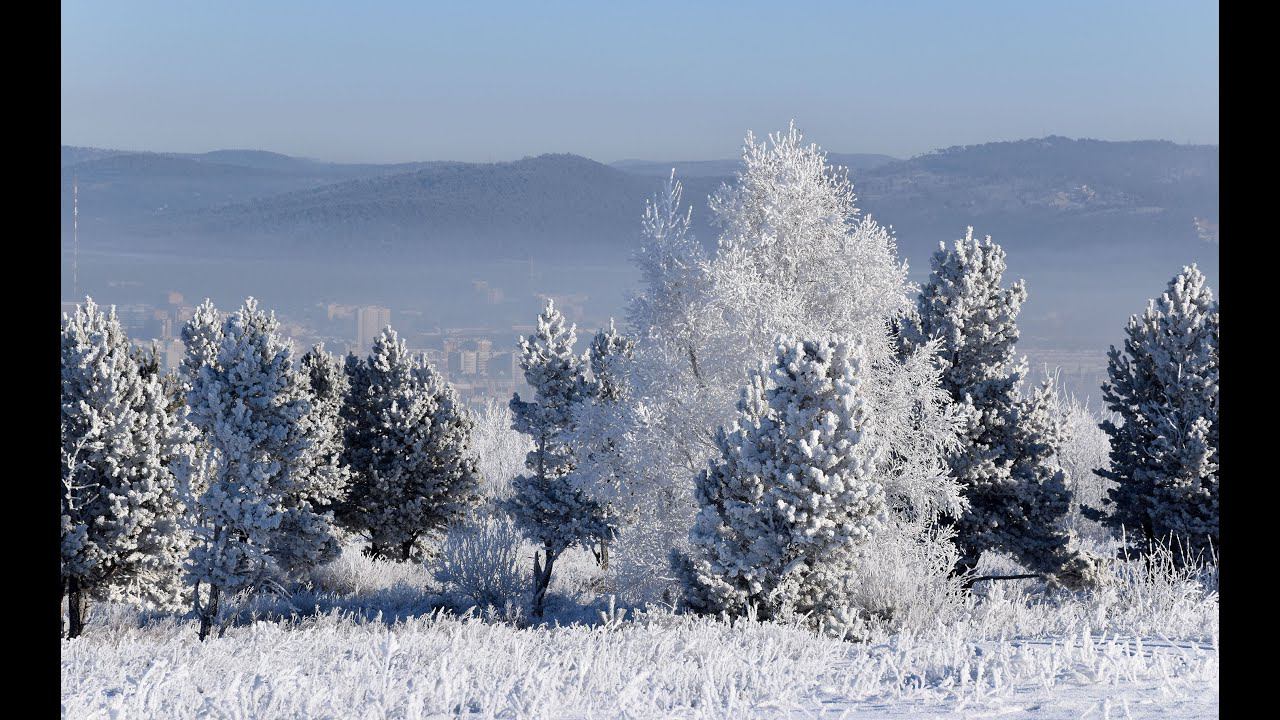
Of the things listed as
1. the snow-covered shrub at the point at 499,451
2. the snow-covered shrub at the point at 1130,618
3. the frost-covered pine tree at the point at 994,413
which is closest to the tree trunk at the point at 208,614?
the snow-covered shrub at the point at 1130,618

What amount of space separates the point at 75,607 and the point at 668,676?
1856cm

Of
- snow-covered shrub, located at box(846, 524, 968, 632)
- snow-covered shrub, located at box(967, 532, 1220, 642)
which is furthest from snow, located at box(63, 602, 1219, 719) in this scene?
snow-covered shrub, located at box(846, 524, 968, 632)

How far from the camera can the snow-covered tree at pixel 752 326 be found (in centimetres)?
1856

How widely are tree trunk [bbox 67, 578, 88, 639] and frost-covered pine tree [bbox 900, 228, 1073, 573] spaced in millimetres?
17985

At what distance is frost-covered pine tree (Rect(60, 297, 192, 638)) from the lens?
21578mm

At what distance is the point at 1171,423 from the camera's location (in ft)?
70.8

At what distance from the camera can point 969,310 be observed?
21750mm

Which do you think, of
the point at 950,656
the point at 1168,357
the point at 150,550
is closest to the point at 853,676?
the point at 950,656

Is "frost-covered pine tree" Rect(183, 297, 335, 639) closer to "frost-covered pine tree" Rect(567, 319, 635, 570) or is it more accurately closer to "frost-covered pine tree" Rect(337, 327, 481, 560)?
"frost-covered pine tree" Rect(337, 327, 481, 560)

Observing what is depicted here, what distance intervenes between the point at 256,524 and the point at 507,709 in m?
13.2

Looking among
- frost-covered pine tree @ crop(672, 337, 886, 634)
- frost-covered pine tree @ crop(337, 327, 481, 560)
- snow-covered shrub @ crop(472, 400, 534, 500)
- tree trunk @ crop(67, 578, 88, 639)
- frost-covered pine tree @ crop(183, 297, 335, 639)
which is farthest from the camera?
snow-covered shrub @ crop(472, 400, 534, 500)

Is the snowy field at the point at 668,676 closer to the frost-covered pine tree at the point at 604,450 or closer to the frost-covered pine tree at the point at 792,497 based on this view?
the frost-covered pine tree at the point at 792,497

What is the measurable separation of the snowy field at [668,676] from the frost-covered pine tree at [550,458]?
14272 mm
